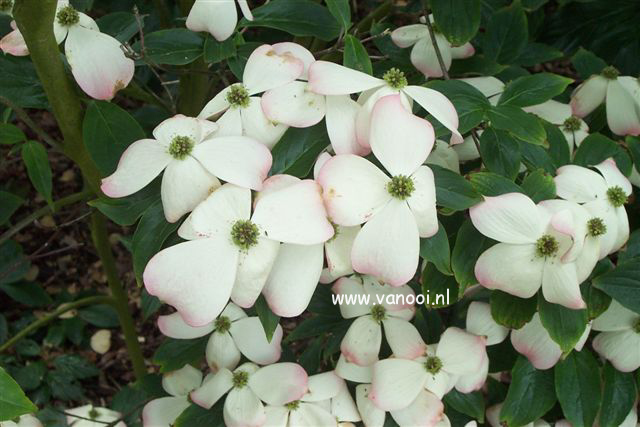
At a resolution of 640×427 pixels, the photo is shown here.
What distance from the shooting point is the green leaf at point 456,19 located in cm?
78

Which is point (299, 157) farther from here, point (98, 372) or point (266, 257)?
point (98, 372)

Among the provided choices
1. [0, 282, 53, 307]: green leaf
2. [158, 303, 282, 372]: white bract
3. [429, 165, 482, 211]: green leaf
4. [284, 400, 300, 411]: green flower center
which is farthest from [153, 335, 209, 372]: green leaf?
[0, 282, 53, 307]: green leaf

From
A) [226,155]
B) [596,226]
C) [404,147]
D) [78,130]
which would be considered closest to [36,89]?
[78,130]

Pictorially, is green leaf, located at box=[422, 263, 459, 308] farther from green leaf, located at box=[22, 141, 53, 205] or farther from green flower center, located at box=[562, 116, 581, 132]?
green leaf, located at box=[22, 141, 53, 205]

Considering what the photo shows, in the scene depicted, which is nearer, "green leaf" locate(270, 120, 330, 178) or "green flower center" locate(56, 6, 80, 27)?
"green leaf" locate(270, 120, 330, 178)

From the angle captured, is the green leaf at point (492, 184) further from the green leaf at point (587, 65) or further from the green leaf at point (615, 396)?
the green leaf at point (587, 65)

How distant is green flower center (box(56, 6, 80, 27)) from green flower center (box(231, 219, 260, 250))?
29cm

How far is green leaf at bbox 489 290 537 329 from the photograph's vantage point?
2.02 feet

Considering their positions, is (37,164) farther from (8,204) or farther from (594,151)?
(594,151)

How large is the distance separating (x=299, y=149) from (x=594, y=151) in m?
0.32

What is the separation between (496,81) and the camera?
0.79m

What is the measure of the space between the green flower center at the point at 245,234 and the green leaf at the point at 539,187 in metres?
0.24

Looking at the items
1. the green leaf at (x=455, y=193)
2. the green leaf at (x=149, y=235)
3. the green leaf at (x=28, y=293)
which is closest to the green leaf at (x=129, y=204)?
the green leaf at (x=149, y=235)

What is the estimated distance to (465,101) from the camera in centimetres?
65
